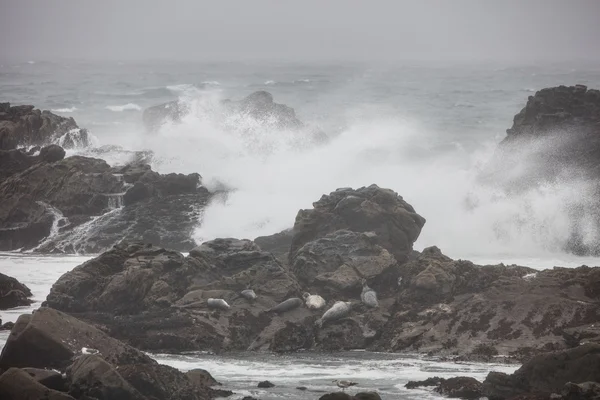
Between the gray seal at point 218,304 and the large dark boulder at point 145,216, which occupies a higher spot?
the large dark boulder at point 145,216

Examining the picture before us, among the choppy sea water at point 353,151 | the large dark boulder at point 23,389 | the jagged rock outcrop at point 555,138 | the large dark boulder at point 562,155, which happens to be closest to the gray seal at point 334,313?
the large dark boulder at point 23,389

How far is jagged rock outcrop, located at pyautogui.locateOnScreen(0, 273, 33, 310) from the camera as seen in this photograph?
33.7m

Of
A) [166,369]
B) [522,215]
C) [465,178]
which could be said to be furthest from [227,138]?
[166,369]

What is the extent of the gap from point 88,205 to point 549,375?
3044 cm

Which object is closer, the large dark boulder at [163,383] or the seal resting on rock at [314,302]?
the large dark boulder at [163,383]

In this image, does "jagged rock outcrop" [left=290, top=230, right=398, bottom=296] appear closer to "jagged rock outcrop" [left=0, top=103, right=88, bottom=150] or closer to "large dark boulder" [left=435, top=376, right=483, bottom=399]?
"large dark boulder" [left=435, top=376, right=483, bottom=399]

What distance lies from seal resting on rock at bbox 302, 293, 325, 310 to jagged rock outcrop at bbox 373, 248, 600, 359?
2.64 m

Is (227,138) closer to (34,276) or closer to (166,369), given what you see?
(34,276)

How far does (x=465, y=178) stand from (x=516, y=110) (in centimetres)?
4699

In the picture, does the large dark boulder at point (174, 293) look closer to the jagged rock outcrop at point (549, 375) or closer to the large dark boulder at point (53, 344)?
the large dark boulder at point (53, 344)

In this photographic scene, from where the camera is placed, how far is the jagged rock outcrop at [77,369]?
843 inches

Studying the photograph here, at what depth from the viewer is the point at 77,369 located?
73.2 ft

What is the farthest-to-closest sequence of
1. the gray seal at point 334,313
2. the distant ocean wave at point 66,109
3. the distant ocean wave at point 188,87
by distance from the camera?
1. the distant ocean wave at point 188,87
2. the distant ocean wave at point 66,109
3. the gray seal at point 334,313

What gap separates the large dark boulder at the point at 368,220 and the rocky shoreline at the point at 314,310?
53 millimetres
